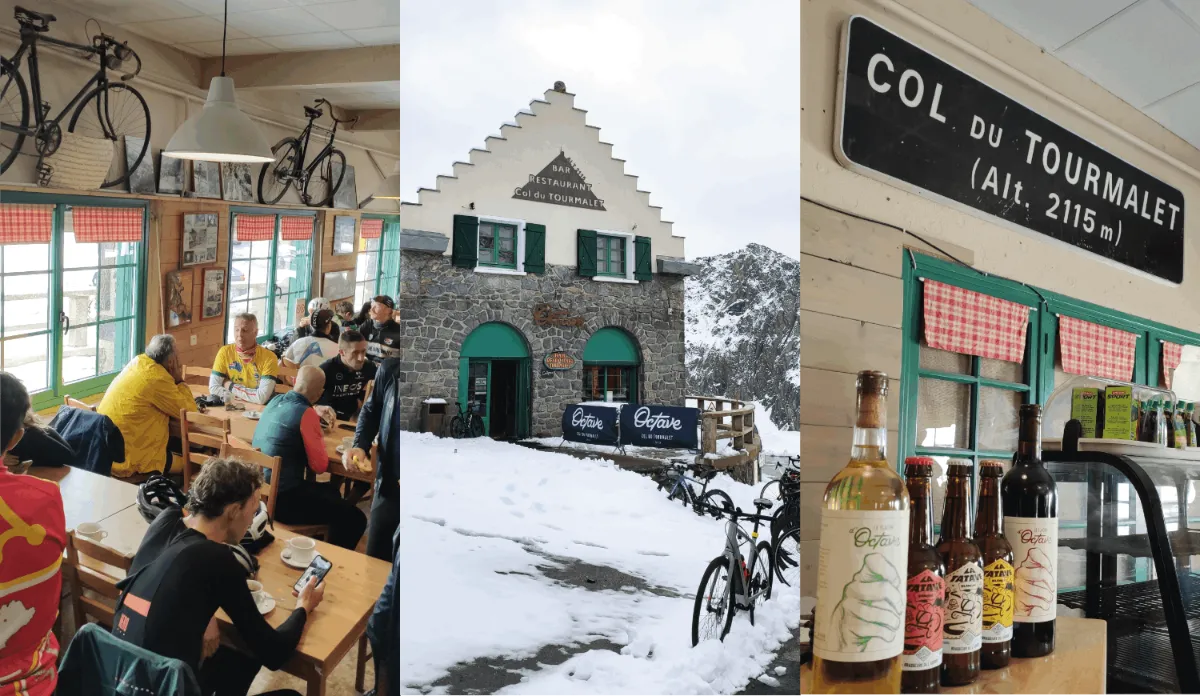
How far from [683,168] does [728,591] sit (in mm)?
920

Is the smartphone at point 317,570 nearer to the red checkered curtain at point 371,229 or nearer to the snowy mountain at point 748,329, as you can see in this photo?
the red checkered curtain at point 371,229

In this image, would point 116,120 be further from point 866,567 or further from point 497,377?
point 866,567

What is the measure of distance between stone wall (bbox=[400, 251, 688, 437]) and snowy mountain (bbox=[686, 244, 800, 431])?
0.06 metres

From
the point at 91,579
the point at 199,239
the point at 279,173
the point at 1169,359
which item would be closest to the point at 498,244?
the point at 279,173

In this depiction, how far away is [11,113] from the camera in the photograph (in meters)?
1.08

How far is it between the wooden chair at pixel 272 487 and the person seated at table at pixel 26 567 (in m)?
0.26

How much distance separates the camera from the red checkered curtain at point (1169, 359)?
2.90 meters

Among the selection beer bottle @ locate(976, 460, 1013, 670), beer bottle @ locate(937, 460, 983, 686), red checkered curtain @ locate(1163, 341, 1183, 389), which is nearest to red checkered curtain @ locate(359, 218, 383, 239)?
beer bottle @ locate(937, 460, 983, 686)

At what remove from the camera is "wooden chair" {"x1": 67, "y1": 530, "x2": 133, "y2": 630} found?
43.8 inches

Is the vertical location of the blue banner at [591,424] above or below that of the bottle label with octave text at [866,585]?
above

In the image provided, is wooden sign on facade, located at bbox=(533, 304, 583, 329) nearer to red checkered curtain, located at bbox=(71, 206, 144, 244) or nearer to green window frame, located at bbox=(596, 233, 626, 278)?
green window frame, located at bbox=(596, 233, 626, 278)

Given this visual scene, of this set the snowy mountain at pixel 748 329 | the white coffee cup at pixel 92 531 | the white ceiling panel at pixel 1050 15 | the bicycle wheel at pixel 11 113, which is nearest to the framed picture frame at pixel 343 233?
the bicycle wheel at pixel 11 113

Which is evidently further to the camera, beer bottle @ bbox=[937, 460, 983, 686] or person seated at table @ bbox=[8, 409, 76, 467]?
beer bottle @ bbox=[937, 460, 983, 686]

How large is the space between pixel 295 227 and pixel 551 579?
0.79 m
